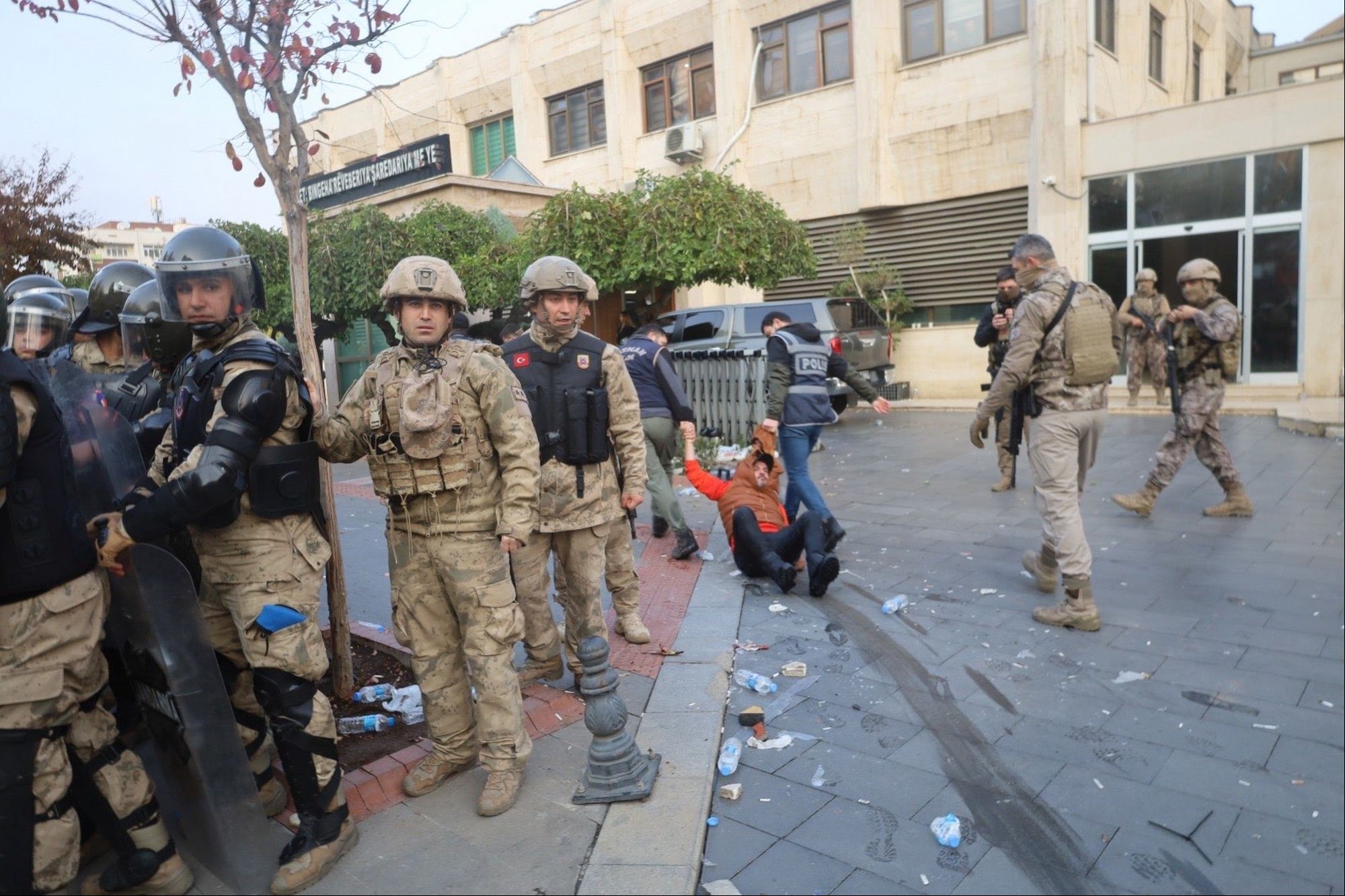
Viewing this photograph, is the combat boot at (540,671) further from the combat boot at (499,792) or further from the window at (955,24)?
the window at (955,24)

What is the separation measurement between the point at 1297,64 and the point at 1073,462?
131 inches

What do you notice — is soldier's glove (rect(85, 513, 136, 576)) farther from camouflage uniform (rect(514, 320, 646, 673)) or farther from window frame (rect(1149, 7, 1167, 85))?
window frame (rect(1149, 7, 1167, 85))

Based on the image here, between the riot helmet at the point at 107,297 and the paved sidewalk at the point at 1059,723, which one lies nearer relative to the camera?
the paved sidewalk at the point at 1059,723

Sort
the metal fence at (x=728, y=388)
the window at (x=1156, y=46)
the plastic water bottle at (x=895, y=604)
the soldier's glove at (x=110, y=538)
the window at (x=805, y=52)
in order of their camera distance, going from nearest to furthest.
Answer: the soldier's glove at (x=110, y=538) → the plastic water bottle at (x=895, y=604) → the metal fence at (x=728, y=388) → the window at (x=1156, y=46) → the window at (x=805, y=52)

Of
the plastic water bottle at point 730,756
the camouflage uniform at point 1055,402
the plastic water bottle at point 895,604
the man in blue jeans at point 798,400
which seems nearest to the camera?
the plastic water bottle at point 730,756

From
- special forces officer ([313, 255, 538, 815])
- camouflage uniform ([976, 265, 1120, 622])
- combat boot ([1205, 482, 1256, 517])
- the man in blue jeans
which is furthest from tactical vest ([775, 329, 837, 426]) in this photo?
special forces officer ([313, 255, 538, 815])

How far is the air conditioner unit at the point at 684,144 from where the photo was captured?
2011 cm

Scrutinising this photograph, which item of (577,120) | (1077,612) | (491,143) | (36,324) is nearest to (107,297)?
(36,324)

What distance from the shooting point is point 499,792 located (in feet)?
10.1

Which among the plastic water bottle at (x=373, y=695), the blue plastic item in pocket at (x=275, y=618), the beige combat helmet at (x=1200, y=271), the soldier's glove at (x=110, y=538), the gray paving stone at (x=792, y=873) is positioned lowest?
the gray paving stone at (x=792, y=873)

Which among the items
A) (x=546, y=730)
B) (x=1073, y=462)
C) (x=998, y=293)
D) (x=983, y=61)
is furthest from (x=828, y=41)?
(x=546, y=730)

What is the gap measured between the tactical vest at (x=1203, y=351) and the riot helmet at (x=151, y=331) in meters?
6.72

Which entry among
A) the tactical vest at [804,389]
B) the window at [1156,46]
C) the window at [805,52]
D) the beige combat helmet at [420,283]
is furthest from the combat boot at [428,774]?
the window at [1156,46]

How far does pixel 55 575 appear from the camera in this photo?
2576 mm
